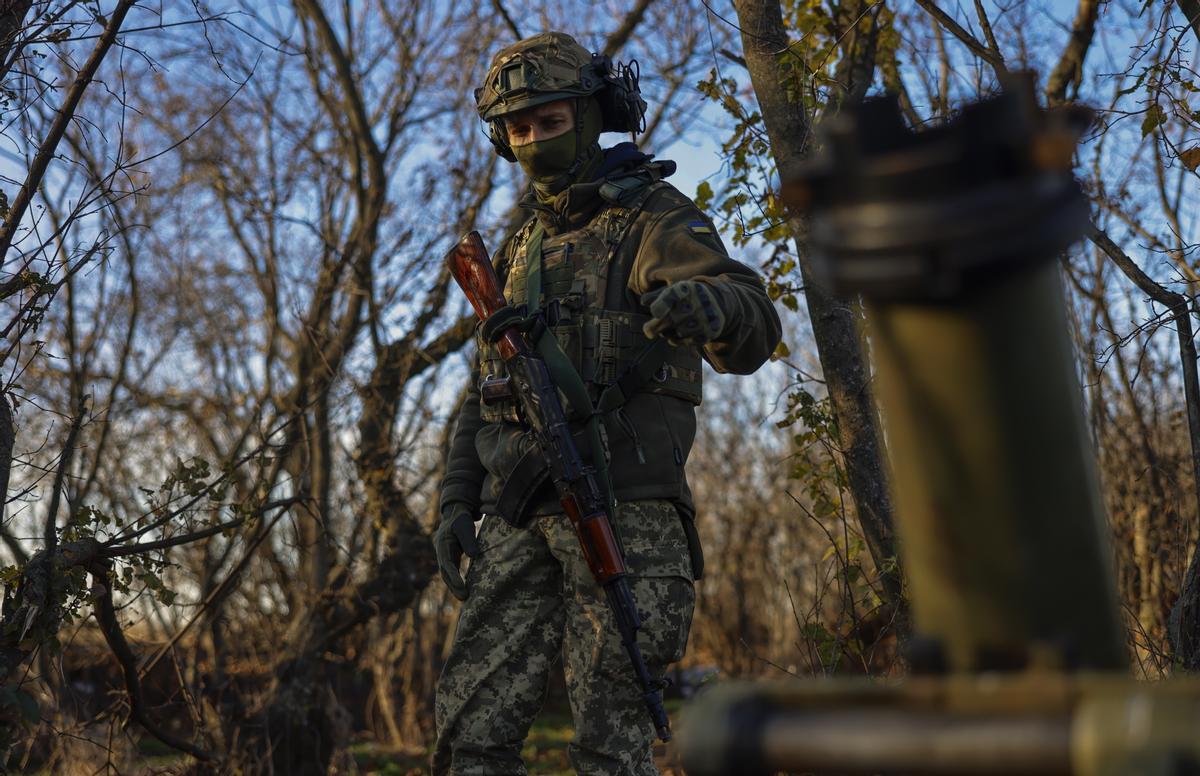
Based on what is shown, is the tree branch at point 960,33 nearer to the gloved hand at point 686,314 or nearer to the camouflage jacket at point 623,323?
the camouflage jacket at point 623,323

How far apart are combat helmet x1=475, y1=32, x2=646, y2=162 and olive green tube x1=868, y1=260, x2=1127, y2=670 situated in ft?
7.19

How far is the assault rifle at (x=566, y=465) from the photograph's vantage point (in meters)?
2.68

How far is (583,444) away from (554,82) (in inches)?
37.0

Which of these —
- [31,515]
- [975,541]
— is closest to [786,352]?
[975,541]

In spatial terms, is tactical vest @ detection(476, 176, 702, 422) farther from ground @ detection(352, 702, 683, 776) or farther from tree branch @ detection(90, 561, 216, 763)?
ground @ detection(352, 702, 683, 776)

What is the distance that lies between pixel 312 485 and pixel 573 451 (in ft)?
17.2

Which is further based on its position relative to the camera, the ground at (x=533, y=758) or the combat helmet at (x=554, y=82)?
the ground at (x=533, y=758)

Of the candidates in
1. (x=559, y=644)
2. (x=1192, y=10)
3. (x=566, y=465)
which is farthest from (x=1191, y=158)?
(x=559, y=644)

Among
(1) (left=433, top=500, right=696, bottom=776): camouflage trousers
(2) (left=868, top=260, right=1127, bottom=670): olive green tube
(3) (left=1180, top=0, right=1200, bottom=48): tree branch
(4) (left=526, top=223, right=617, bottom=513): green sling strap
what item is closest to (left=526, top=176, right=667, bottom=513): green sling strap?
(4) (left=526, top=223, right=617, bottom=513): green sling strap

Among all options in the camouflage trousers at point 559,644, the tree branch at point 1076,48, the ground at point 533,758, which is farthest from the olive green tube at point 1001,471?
the tree branch at point 1076,48

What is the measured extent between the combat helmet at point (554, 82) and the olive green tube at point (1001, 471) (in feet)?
7.19

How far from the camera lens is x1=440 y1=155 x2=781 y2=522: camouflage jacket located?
→ 9.18ft

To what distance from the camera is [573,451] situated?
2773 millimetres

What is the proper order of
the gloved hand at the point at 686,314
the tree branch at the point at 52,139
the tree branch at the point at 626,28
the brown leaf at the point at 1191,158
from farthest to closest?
1. the tree branch at the point at 626,28
2. the brown leaf at the point at 1191,158
3. the tree branch at the point at 52,139
4. the gloved hand at the point at 686,314
